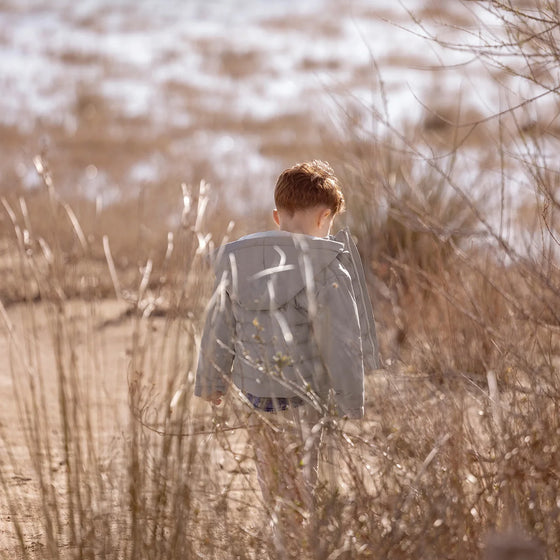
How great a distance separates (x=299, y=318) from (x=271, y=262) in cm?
17

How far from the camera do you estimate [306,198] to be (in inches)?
104

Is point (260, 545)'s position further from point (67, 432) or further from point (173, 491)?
point (67, 432)

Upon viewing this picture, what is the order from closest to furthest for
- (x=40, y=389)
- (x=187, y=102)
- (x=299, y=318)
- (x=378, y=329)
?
(x=40, y=389), (x=299, y=318), (x=378, y=329), (x=187, y=102)

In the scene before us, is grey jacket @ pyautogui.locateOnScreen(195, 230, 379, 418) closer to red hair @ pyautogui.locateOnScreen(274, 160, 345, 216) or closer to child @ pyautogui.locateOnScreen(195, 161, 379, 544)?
child @ pyautogui.locateOnScreen(195, 161, 379, 544)

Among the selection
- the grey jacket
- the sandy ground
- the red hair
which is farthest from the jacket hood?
the sandy ground

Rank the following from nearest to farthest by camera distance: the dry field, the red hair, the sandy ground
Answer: the dry field → the sandy ground → the red hair

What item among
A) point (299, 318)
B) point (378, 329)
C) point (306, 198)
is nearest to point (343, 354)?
point (299, 318)

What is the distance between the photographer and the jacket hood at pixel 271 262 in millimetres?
2553

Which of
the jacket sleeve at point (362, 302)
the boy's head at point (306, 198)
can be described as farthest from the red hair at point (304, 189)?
the jacket sleeve at point (362, 302)

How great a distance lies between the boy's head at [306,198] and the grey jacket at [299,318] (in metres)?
0.08

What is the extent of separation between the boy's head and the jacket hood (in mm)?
97

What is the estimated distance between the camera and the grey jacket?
8.22ft

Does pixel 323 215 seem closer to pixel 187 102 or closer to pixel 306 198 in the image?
pixel 306 198

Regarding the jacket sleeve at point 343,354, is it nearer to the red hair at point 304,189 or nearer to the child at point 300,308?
the child at point 300,308
